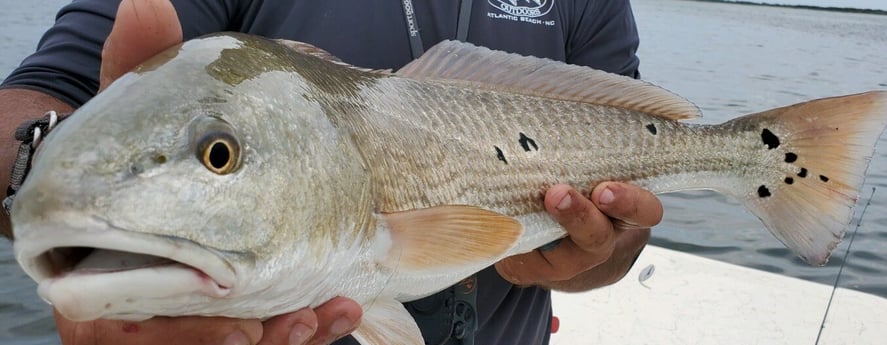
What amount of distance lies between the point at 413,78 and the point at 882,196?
848 centimetres

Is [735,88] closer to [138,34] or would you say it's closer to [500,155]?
[500,155]

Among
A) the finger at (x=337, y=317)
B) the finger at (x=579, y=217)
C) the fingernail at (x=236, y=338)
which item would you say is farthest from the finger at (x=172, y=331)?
the finger at (x=579, y=217)

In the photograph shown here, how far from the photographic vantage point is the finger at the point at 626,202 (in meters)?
1.83

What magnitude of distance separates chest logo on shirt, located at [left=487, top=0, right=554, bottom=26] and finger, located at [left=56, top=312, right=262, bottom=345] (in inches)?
49.2

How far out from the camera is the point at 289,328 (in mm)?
1315

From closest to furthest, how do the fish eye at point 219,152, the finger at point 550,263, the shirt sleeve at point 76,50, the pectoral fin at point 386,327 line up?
the fish eye at point 219,152 → the pectoral fin at point 386,327 → the shirt sleeve at point 76,50 → the finger at point 550,263

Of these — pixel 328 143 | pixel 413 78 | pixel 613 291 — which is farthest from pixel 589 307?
pixel 328 143

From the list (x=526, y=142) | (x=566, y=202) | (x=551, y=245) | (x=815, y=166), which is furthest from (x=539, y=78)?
(x=815, y=166)

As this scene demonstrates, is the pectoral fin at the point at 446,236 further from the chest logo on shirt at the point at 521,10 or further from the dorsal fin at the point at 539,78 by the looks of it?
the chest logo on shirt at the point at 521,10

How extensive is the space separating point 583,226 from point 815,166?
78cm

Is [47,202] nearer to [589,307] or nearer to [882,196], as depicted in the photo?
[589,307]

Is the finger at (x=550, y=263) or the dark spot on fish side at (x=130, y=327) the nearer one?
the dark spot on fish side at (x=130, y=327)

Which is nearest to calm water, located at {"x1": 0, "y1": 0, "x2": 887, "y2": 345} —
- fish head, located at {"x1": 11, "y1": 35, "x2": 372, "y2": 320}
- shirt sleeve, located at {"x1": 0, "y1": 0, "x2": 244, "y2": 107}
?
shirt sleeve, located at {"x1": 0, "y1": 0, "x2": 244, "y2": 107}

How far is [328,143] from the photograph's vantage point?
1372 millimetres
